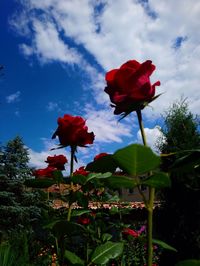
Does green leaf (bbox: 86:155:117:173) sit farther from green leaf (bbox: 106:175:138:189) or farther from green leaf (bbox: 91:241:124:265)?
green leaf (bbox: 91:241:124:265)

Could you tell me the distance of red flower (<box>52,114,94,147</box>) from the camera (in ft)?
5.79

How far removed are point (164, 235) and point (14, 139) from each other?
15288 millimetres

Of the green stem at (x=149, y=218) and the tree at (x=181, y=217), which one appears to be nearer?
the green stem at (x=149, y=218)

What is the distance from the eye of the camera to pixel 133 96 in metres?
1.01

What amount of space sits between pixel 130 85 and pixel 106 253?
0.64 meters

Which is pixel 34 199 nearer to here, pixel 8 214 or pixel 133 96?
pixel 8 214

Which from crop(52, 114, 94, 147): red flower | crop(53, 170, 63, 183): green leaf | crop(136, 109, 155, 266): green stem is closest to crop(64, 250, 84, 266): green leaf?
crop(53, 170, 63, 183): green leaf

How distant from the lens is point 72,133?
176 cm

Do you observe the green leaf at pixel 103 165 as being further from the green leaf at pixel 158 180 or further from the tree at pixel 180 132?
the tree at pixel 180 132

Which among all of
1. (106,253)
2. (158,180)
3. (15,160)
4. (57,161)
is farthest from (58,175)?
(15,160)

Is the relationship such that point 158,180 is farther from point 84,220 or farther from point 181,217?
point 181,217

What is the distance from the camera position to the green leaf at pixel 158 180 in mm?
795

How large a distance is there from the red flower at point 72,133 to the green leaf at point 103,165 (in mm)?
825

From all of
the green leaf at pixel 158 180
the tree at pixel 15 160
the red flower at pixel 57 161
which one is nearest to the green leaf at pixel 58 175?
the green leaf at pixel 158 180
